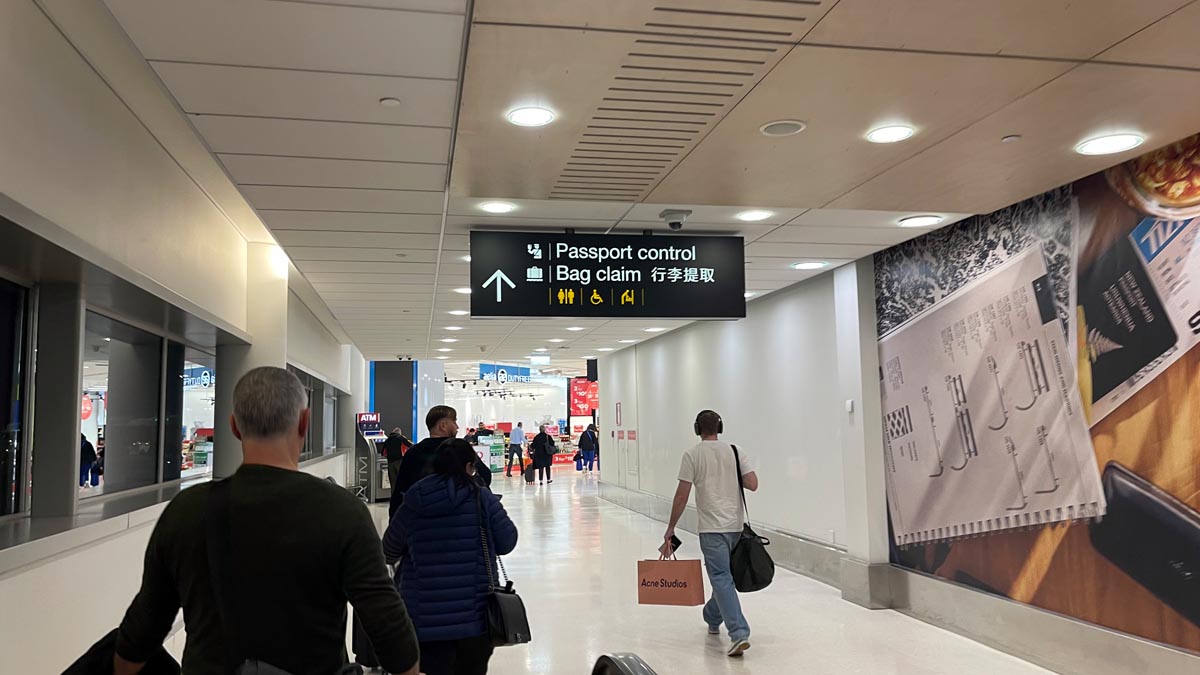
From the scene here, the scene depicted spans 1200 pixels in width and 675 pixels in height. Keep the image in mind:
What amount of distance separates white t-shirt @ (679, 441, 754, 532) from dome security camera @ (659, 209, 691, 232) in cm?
157

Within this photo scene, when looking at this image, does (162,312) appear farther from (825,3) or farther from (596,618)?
(825,3)

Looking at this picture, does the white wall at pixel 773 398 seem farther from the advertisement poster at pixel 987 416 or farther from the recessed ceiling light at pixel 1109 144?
the recessed ceiling light at pixel 1109 144

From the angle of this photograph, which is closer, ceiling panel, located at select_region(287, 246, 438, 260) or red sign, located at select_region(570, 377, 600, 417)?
ceiling panel, located at select_region(287, 246, 438, 260)

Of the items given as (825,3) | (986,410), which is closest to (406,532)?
(825,3)

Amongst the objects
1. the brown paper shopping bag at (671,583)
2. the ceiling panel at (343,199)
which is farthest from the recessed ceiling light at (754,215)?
the brown paper shopping bag at (671,583)

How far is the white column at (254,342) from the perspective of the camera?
7965 mm

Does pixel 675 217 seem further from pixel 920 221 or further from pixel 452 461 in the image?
pixel 452 461

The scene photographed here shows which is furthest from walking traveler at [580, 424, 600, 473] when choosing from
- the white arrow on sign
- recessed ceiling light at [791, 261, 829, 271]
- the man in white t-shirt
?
the white arrow on sign

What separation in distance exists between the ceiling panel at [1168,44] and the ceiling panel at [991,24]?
6 centimetres

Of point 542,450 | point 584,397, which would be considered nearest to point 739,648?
point 542,450

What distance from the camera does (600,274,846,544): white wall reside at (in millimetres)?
8195

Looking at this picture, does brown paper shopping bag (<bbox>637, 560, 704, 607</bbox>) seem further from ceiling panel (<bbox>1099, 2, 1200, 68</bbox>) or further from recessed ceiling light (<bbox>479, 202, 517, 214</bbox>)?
ceiling panel (<bbox>1099, 2, 1200, 68</bbox>)

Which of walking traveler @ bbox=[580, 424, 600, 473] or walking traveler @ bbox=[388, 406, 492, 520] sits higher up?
walking traveler @ bbox=[388, 406, 492, 520]

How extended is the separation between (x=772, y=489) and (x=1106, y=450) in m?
4.73
